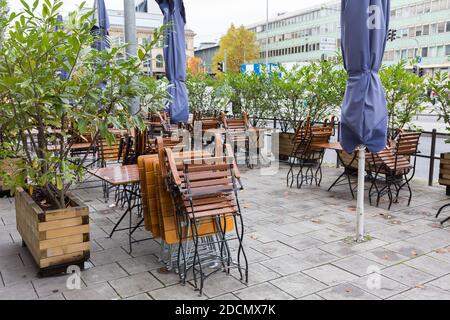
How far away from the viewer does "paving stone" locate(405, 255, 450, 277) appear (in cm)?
369

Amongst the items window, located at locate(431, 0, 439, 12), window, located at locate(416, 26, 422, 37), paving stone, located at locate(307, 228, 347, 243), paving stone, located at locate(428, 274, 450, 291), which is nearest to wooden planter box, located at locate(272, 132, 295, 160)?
paving stone, located at locate(307, 228, 347, 243)

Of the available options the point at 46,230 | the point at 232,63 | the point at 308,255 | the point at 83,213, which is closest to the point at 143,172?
the point at 83,213

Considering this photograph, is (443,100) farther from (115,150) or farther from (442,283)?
(115,150)

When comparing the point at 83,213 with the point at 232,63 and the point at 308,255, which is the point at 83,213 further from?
the point at 232,63

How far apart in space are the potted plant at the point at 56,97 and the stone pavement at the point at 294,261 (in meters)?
0.35

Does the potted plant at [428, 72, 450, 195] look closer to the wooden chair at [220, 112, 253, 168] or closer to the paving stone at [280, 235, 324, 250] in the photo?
the paving stone at [280, 235, 324, 250]

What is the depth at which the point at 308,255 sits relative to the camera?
4105mm

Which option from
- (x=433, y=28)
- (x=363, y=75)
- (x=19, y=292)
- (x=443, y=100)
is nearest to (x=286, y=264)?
(x=363, y=75)

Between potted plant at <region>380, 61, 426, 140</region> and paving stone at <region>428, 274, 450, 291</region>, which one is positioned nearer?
paving stone at <region>428, 274, 450, 291</region>

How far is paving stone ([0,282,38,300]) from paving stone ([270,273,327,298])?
6.23 feet

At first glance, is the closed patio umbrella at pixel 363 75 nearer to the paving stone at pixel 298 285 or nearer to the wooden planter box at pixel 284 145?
the paving stone at pixel 298 285

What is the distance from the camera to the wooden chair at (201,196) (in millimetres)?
3379

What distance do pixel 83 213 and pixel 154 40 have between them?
5.16ft

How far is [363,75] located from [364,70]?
0.05m
